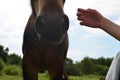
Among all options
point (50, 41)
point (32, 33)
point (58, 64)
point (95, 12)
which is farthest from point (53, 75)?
point (95, 12)

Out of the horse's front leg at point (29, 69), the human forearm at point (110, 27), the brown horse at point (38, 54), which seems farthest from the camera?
the horse's front leg at point (29, 69)

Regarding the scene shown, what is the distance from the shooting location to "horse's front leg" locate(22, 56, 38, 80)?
3.87 m

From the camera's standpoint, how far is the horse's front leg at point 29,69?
3.87 meters

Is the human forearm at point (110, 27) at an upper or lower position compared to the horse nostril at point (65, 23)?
lower

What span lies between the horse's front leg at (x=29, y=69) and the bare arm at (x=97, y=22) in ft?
7.94

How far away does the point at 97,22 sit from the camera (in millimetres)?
1415

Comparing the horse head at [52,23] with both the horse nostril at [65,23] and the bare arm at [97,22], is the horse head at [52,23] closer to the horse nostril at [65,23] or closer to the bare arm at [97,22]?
the horse nostril at [65,23]

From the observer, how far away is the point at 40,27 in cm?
272

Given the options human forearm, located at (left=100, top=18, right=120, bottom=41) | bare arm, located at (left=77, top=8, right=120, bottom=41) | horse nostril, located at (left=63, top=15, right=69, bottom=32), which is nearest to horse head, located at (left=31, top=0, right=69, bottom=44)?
horse nostril, located at (left=63, top=15, right=69, bottom=32)

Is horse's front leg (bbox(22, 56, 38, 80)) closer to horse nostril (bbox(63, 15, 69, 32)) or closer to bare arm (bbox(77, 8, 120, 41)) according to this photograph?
horse nostril (bbox(63, 15, 69, 32))

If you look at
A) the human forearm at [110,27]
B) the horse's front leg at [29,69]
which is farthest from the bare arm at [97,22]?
the horse's front leg at [29,69]

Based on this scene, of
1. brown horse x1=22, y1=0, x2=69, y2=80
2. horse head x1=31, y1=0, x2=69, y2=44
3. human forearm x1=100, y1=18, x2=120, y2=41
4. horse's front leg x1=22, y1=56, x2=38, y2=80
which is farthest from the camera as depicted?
horse's front leg x1=22, y1=56, x2=38, y2=80

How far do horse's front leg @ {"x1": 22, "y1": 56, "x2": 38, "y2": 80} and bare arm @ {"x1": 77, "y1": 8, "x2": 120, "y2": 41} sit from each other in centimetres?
242

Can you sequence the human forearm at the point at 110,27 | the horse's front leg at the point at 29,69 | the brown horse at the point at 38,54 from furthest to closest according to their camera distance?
the horse's front leg at the point at 29,69
the brown horse at the point at 38,54
the human forearm at the point at 110,27
